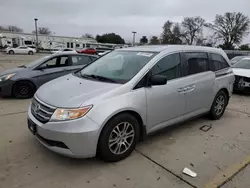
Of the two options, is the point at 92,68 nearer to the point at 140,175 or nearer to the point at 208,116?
the point at 140,175

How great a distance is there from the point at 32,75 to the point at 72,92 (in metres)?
3.87

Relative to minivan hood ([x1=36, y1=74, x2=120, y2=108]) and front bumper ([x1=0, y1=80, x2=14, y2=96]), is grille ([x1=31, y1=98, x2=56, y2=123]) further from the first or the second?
front bumper ([x1=0, y1=80, x2=14, y2=96])

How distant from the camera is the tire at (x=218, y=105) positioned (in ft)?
15.3

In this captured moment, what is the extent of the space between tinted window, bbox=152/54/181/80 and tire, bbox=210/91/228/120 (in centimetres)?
145

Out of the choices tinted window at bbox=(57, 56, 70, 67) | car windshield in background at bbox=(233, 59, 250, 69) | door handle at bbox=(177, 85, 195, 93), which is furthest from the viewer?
car windshield in background at bbox=(233, 59, 250, 69)

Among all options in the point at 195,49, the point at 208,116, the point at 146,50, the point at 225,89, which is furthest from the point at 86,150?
the point at 225,89

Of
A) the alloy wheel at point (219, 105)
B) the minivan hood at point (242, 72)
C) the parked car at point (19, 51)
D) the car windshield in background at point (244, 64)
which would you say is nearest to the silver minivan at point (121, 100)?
the alloy wheel at point (219, 105)

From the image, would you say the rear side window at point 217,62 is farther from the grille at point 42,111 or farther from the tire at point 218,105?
the grille at point 42,111

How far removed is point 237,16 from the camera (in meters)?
52.1

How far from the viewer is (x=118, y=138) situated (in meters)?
2.97

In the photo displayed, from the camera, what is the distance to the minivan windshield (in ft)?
10.8

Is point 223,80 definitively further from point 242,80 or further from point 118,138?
point 242,80

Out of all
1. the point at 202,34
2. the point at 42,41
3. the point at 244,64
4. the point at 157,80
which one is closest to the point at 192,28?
the point at 202,34

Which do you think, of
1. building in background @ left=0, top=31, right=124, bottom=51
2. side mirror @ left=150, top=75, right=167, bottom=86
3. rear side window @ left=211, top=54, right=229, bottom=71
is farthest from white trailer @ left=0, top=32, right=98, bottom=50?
side mirror @ left=150, top=75, right=167, bottom=86
